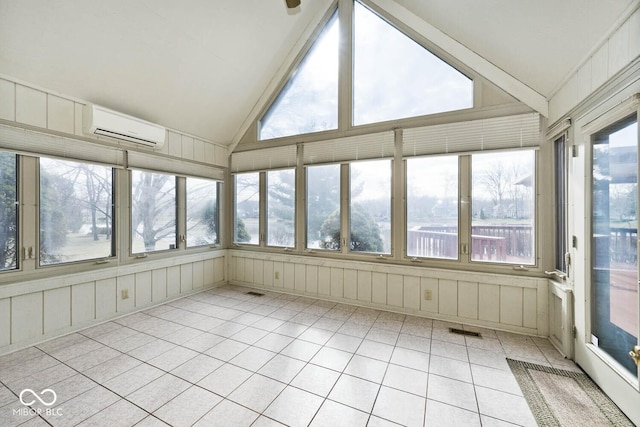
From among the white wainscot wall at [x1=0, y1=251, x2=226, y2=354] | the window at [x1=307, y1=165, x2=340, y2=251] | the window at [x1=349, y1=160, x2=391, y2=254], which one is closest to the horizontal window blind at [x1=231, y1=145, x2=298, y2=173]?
the window at [x1=307, y1=165, x2=340, y2=251]

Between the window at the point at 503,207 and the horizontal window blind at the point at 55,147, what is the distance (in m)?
4.53

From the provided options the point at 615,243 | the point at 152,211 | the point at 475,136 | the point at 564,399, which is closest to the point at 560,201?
the point at 615,243

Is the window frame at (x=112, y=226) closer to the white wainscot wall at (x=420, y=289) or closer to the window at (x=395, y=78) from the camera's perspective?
the white wainscot wall at (x=420, y=289)

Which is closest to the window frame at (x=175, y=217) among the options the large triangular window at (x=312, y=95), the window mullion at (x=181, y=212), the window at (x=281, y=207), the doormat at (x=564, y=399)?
the window mullion at (x=181, y=212)

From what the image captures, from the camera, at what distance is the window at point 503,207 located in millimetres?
2932

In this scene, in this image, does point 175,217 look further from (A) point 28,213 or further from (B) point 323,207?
(B) point 323,207

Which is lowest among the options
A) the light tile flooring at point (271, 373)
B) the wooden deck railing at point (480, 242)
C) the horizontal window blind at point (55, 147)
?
the light tile flooring at point (271, 373)

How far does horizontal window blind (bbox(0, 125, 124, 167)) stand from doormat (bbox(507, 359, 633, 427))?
15.8 feet

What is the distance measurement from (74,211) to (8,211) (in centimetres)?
52

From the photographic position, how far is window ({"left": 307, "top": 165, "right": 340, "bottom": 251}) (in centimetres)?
398

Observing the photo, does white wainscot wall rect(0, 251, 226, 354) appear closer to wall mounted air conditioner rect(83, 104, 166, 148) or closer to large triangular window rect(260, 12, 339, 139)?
wall mounted air conditioner rect(83, 104, 166, 148)

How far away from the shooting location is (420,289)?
3371 mm

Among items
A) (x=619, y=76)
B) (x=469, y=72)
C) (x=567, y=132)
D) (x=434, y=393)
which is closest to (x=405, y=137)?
(x=469, y=72)

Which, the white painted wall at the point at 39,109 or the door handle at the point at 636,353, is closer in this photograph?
the door handle at the point at 636,353
